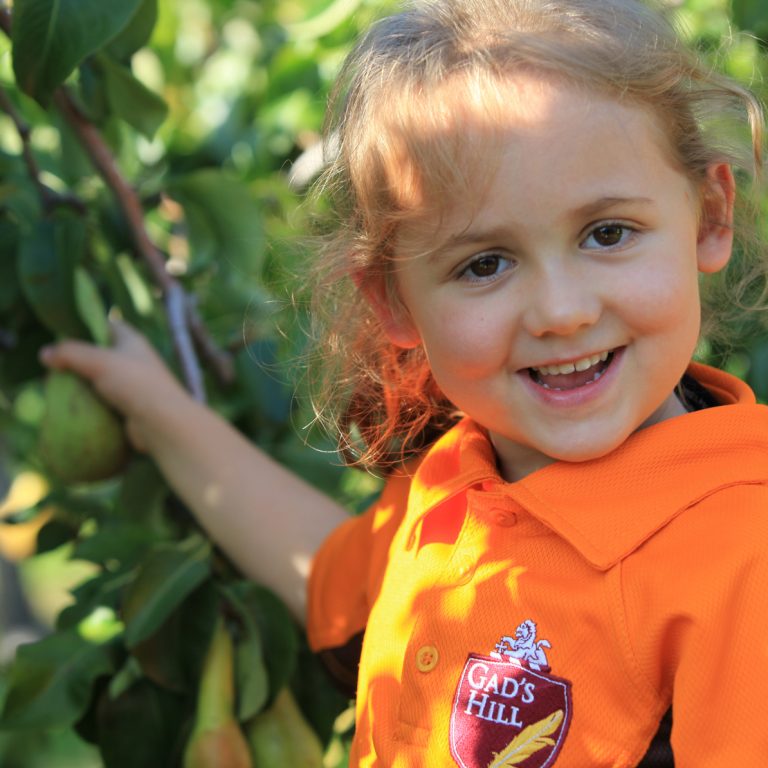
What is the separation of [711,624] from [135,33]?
3.95ft

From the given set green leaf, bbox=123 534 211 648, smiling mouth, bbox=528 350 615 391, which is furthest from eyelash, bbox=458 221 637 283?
green leaf, bbox=123 534 211 648

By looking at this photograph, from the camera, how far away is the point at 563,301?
3.64ft

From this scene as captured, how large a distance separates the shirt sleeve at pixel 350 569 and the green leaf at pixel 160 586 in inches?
6.8

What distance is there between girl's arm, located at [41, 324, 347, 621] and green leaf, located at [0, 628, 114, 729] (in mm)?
272

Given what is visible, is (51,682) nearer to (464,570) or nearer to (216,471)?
(216,471)

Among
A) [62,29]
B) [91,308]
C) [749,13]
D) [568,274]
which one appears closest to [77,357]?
[91,308]

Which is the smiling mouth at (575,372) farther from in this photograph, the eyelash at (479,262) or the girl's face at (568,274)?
the eyelash at (479,262)

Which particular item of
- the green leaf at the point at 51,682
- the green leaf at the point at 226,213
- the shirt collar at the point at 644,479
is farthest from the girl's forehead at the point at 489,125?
the green leaf at the point at 226,213

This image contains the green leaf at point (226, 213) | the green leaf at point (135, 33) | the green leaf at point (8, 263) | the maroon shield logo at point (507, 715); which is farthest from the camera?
the green leaf at point (226, 213)

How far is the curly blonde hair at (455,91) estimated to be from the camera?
1162 mm

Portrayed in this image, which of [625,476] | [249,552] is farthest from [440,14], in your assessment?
[249,552]

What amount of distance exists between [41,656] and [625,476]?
90 centimetres

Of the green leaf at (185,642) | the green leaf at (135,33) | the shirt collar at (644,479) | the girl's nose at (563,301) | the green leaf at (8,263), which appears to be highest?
the green leaf at (135,33)

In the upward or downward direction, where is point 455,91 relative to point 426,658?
upward
